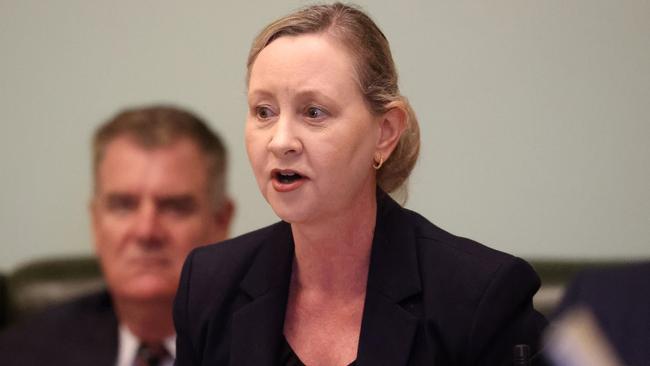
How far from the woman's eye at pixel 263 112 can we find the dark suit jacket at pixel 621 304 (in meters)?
0.60

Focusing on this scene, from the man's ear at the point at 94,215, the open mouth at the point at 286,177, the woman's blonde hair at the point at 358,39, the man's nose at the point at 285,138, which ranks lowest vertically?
the man's ear at the point at 94,215

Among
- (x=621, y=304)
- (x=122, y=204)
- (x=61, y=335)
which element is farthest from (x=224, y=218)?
(x=621, y=304)

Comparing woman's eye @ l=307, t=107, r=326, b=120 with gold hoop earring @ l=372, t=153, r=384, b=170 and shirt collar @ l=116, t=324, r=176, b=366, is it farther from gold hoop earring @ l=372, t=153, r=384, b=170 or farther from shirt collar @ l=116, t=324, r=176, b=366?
shirt collar @ l=116, t=324, r=176, b=366

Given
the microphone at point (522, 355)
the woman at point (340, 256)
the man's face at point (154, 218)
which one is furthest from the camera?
the man's face at point (154, 218)

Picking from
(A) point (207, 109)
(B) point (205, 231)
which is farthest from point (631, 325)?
(A) point (207, 109)

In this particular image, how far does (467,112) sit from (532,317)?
28.3 inches

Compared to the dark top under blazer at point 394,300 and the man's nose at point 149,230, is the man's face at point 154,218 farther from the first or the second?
the dark top under blazer at point 394,300

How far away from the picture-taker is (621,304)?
1.59 meters

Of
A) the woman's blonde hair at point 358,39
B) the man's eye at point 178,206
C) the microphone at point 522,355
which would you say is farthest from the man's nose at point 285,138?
the man's eye at point 178,206

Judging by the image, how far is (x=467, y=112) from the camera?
2.03m

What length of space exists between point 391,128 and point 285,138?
0.20m

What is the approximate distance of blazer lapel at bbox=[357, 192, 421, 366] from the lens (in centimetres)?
136

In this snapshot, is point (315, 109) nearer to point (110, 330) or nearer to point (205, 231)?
point (205, 231)

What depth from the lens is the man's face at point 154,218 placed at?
212cm
